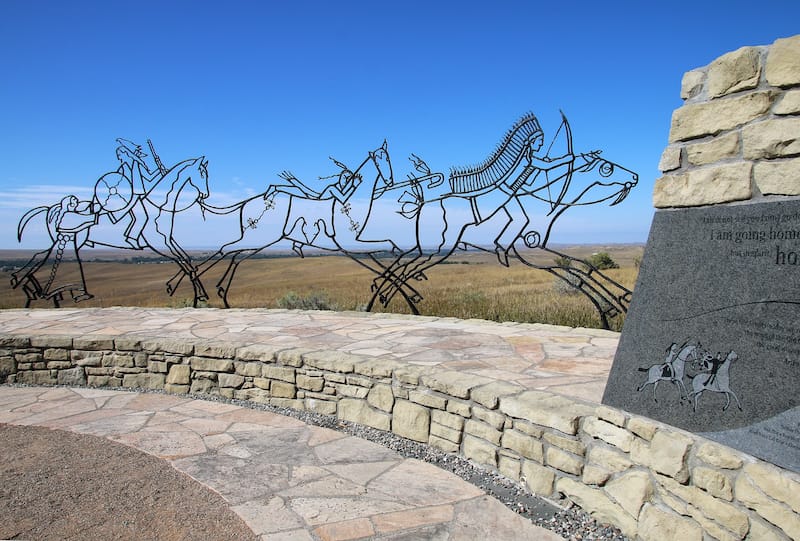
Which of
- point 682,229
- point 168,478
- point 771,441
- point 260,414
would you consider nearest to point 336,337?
point 260,414

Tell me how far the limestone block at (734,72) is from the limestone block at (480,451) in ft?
8.45

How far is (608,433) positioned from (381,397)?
2.04 metres

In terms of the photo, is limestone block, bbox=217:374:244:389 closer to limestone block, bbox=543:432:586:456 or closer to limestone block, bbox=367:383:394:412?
limestone block, bbox=367:383:394:412

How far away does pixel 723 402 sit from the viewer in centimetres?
247

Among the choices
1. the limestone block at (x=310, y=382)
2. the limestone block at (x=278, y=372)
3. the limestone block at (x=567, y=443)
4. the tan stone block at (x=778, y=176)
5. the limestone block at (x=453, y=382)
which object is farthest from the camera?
the limestone block at (x=278, y=372)

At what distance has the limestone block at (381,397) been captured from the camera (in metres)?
4.53

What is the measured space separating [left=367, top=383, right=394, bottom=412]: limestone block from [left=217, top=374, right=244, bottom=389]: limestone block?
62.5 inches

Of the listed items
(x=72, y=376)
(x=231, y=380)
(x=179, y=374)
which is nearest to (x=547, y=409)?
(x=231, y=380)

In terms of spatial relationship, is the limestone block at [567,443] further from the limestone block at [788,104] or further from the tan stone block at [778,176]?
the limestone block at [788,104]

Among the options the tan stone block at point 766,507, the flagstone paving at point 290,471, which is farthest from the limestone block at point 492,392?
the tan stone block at point 766,507

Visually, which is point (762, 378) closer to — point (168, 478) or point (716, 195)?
point (716, 195)

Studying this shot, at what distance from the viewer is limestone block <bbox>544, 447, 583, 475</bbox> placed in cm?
324

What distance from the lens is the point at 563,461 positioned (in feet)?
10.8

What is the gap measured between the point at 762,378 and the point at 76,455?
4.31 m
